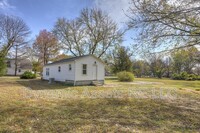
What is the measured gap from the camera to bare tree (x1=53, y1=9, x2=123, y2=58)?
78.2 feet

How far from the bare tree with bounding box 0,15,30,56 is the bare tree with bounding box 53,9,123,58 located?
681 cm

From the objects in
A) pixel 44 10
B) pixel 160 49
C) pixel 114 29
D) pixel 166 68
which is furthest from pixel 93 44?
pixel 166 68

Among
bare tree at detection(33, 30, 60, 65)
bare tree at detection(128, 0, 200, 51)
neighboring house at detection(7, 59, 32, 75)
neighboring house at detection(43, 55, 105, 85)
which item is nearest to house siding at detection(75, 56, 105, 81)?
neighboring house at detection(43, 55, 105, 85)

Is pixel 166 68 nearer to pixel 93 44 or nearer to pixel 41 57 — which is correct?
pixel 93 44

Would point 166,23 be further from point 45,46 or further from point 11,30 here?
point 45,46

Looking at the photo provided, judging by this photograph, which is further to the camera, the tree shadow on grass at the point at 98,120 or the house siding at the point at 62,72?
the house siding at the point at 62,72

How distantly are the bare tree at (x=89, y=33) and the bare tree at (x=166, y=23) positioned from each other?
1644 cm

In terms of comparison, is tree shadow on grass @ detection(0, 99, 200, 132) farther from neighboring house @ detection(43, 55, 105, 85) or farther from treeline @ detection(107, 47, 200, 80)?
neighboring house @ detection(43, 55, 105, 85)

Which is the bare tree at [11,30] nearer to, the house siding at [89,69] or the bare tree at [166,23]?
the house siding at [89,69]

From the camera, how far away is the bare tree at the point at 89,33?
23.8 m

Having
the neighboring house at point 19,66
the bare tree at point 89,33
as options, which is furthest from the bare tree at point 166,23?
the neighboring house at point 19,66

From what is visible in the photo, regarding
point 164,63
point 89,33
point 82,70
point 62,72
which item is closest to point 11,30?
point 89,33

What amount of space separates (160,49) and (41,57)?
2957 centimetres

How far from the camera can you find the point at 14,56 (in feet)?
113
